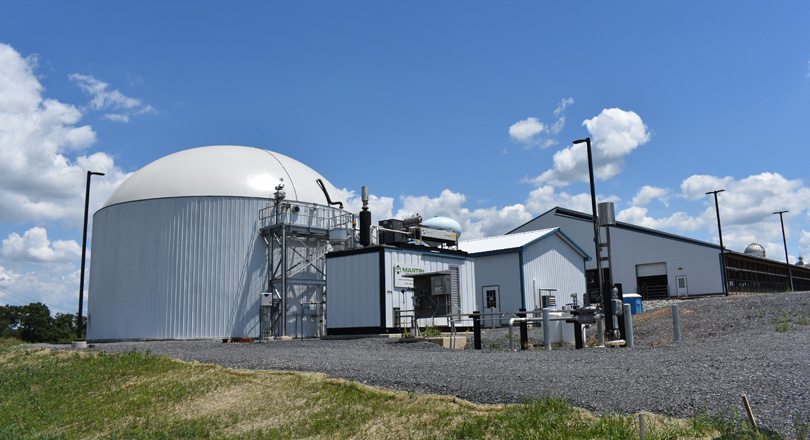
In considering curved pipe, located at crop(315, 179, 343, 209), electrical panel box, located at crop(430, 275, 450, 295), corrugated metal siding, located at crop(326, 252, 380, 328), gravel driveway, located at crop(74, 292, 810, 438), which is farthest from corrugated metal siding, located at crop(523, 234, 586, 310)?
gravel driveway, located at crop(74, 292, 810, 438)

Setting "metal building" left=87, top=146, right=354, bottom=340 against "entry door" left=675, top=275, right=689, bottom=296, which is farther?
"entry door" left=675, top=275, right=689, bottom=296

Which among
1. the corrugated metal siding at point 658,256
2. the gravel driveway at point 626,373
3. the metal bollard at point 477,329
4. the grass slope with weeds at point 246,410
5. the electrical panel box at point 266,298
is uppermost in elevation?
the corrugated metal siding at point 658,256

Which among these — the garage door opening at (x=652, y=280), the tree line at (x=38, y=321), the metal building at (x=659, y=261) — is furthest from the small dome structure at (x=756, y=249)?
the tree line at (x=38, y=321)

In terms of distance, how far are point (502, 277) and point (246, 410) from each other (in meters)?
22.8

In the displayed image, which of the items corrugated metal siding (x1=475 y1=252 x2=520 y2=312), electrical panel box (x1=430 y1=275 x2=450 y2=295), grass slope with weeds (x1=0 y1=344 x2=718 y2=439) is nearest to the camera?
grass slope with weeds (x1=0 y1=344 x2=718 y2=439)

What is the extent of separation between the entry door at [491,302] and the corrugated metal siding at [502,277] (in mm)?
171

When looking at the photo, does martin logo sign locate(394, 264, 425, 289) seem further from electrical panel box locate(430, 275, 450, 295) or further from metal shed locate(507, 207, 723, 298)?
metal shed locate(507, 207, 723, 298)

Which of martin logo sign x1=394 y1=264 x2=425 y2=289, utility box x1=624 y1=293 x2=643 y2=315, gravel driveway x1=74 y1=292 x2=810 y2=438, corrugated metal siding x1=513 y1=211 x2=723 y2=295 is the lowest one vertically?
gravel driveway x1=74 y1=292 x2=810 y2=438

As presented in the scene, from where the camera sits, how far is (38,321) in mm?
75438

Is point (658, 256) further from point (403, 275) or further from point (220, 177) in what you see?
point (220, 177)

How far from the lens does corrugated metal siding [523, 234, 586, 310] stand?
103 ft

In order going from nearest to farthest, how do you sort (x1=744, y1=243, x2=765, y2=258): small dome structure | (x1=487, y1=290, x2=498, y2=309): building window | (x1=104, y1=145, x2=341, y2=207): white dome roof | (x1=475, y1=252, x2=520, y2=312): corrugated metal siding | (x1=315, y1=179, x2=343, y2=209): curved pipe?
(x1=104, y1=145, x2=341, y2=207): white dome roof < (x1=475, y1=252, x2=520, y2=312): corrugated metal siding < (x1=487, y1=290, x2=498, y2=309): building window < (x1=315, y1=179, x2=343, y2=209): curved pipe < (x1=744, y1=243, x2=765, y2=258): small dome structure

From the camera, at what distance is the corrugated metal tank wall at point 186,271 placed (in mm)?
28516

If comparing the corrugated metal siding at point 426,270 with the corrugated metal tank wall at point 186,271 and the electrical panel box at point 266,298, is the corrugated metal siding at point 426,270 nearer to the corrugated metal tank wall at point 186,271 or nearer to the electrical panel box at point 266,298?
the electrical panel box at point 266,298
